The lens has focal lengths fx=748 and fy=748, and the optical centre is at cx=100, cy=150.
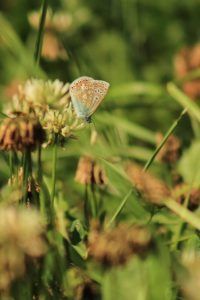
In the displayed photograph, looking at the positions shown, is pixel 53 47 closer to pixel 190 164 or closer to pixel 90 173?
pixel 190 164

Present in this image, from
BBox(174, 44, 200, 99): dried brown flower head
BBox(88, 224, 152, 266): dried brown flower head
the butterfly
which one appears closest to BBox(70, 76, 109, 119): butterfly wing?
the butterfly

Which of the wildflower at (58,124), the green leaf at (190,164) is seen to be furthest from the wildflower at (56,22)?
the wildflower at (58,124)

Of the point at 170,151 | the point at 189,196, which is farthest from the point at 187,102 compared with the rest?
the point at 189,196

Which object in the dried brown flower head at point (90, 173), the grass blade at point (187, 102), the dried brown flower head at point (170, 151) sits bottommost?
the dried brown flower head at point (170, 151)

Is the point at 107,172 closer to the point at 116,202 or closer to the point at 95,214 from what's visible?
the point at 95,214

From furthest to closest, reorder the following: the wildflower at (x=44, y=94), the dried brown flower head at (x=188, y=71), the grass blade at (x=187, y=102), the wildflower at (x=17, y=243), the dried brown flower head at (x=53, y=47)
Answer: the dried brown flower head at (x=53, y=47)
the dried brown flower head at (x=188, y=71)
the grass blade at (x=187, y=102)
the wildflower at (x=44, y=94)
the wildflower at (x=17, y=243)

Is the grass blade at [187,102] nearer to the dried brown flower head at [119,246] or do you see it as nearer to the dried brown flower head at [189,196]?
the dried brown flower head at [189,196]

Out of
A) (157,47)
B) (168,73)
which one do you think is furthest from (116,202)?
(157,47)
